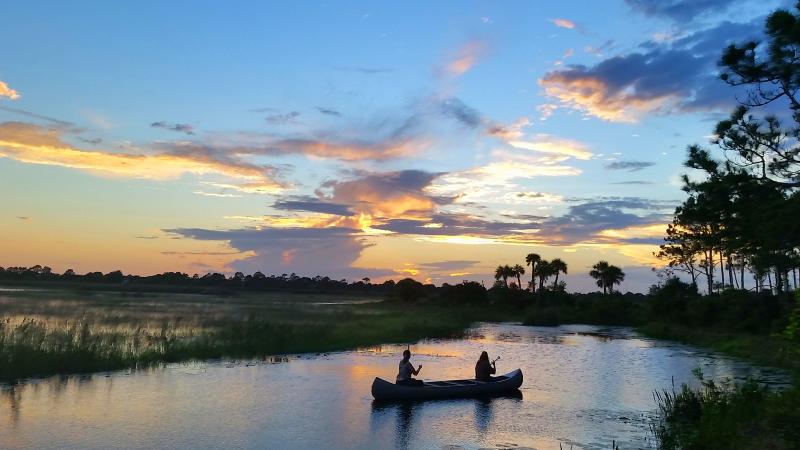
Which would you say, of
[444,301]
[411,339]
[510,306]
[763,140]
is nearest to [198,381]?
[763,140]

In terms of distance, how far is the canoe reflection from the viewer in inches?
701

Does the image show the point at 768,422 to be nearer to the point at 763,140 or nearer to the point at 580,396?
the point at 763,140

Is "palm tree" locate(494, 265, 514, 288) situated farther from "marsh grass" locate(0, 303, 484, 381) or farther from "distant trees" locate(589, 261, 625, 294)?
"marsh grass" locate(0, 303, 484, 381)

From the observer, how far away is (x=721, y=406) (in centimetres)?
1507

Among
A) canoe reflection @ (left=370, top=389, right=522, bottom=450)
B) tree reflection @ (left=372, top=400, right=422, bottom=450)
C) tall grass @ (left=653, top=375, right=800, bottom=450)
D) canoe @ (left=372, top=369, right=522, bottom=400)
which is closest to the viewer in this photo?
tall grass @ (left=653, top=375, right=800, bottom=450)

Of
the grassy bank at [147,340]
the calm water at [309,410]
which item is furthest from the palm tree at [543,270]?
the calm water at [309,410]

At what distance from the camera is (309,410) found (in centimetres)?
2041

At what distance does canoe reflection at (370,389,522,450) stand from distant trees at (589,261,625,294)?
343ft

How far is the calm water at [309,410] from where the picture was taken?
1645cm

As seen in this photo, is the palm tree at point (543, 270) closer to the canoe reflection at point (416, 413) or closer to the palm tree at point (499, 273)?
the palm tree at point (499, 273)

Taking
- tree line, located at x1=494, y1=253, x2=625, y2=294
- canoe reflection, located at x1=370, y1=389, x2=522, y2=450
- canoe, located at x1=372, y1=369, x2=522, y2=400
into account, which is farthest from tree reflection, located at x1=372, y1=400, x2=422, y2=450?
tree line, located at x1=494, y1=253, x2=625, y2=294

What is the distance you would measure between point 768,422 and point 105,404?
730 inches

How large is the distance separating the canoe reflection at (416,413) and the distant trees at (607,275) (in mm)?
104650

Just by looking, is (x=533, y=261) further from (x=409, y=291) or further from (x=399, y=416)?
(x=399, y=416)
